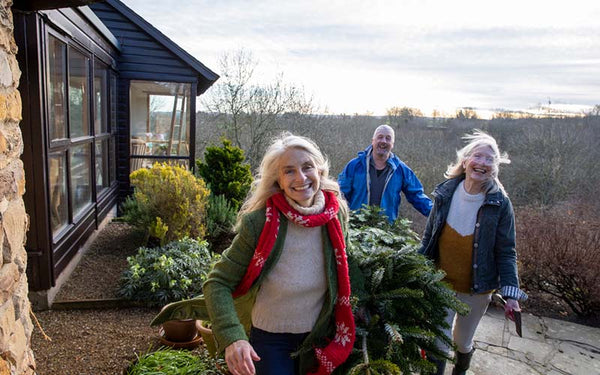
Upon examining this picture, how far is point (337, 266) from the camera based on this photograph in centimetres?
198

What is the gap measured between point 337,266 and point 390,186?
2.25 meters

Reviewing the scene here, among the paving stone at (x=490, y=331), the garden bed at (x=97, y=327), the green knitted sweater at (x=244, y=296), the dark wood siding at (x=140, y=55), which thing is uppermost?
the dark wood siding at (x=140, y=55)

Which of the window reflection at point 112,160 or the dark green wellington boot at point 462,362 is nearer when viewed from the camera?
the dark green wellington boot at point 462,362

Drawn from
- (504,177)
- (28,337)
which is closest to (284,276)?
(28,337)

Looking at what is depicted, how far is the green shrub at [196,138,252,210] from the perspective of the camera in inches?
285

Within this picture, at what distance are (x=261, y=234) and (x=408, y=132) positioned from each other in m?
19.6

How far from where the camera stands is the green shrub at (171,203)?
5.57 metres

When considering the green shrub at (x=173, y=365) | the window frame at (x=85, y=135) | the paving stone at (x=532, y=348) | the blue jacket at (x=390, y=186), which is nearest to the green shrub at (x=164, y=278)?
the window frame at (x=85, y=135)

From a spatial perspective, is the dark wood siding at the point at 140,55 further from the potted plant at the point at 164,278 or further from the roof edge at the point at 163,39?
the potted plant at the point at 164,278

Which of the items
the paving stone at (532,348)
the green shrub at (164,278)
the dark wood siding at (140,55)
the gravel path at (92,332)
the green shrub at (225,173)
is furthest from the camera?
the dark wood siding at (140,55)

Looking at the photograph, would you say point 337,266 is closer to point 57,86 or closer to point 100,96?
point 57,86

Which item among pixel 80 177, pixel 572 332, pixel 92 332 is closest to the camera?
pixel 92 332

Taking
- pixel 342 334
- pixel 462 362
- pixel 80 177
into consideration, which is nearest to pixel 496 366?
pixel 462 362

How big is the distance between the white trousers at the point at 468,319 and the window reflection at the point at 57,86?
12.8 ft
